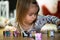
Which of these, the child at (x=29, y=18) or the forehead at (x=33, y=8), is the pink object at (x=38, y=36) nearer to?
the child at (x=29, y=18)

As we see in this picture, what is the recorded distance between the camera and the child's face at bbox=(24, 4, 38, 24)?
161 centimetres

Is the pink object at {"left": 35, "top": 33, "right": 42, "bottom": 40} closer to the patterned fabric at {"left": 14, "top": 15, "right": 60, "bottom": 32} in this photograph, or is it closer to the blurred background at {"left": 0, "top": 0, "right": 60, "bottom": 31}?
the patterned fabric at {"left": 14, "top": 15, "right": 60, "bottom": 32}

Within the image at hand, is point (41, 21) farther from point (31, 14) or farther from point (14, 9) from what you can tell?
point (14, 9)

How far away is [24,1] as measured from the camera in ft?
5.23

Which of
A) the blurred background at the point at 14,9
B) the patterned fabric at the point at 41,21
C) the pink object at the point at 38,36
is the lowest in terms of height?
the pink object at the point at 38,36

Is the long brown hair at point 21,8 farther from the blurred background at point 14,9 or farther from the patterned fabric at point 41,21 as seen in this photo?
the patterned fabric at point 41,21

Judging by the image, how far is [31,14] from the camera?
1.62 metres

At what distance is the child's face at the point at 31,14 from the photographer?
5.27 feet

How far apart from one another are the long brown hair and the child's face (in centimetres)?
3

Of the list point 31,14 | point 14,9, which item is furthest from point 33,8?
point 14,9

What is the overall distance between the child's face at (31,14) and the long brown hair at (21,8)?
0.03 m

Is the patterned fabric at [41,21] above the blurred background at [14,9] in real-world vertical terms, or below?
below

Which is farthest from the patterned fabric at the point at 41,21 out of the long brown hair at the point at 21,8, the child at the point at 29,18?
the long brown hair at the point at 21,8

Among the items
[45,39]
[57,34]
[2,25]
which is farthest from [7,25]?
[57,34]
